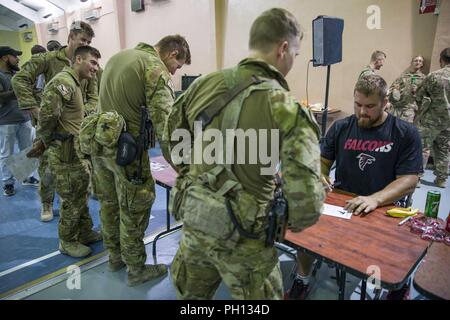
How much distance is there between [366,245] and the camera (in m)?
1.27

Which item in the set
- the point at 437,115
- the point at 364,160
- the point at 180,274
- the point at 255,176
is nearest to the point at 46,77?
the point at 180,274

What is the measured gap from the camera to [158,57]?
5.98 feet

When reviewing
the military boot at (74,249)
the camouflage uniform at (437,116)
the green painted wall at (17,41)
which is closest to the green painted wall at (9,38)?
the green painted wall at (17,41)

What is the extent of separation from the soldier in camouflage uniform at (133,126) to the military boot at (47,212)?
4.17 feet

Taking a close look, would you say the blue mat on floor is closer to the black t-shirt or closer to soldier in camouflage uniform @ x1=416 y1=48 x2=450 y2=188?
the black t-shirt

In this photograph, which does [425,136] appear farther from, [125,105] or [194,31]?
[194,31]

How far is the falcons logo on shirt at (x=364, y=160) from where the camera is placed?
70.1 inches

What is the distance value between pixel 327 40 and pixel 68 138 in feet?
6.85

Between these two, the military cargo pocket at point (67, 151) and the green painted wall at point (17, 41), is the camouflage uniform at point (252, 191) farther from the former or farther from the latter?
the green painted wall at point (17, 41)

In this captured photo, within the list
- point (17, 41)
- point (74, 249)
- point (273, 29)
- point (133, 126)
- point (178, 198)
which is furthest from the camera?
point (17, 41)

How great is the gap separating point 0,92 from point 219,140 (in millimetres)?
3682

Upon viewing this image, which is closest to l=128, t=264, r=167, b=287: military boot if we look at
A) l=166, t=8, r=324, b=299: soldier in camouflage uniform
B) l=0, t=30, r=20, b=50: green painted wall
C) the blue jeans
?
l=166, t=8, r=324, b=299: soldier in camouflage uniform

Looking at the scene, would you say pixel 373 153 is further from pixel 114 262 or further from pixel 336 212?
pixel 114 262
